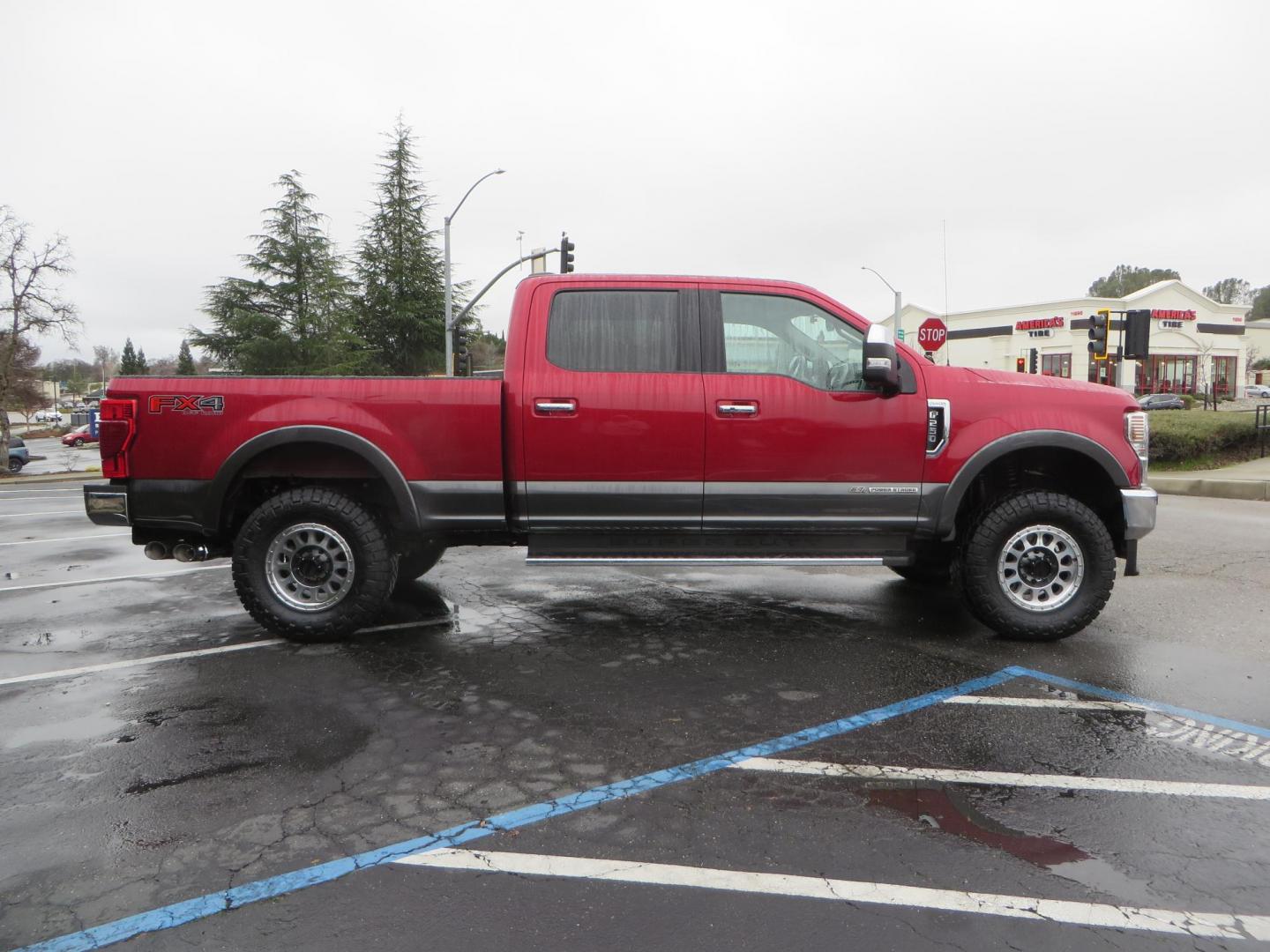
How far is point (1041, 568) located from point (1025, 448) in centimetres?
76

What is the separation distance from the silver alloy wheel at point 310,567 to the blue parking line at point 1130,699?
3920 mm

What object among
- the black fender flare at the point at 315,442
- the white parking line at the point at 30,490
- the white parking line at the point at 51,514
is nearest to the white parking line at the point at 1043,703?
the black fender flare at the point at 315,442

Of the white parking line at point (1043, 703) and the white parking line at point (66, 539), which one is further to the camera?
the white parking line at point (66, 539)

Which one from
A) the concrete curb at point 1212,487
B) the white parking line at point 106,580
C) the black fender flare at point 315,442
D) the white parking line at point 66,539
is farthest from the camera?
the concrete curb at point 1212,487

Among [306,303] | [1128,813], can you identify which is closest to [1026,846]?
[1128,813]

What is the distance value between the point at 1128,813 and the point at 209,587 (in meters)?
6.71

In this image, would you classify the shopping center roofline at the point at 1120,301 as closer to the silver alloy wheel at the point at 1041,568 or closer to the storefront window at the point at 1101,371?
the storefront window at the point at 1101,371

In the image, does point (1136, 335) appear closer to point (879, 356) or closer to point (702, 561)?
point (879, 356)

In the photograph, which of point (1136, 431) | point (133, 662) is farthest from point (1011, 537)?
point (133, 662)

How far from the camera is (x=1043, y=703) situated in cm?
420

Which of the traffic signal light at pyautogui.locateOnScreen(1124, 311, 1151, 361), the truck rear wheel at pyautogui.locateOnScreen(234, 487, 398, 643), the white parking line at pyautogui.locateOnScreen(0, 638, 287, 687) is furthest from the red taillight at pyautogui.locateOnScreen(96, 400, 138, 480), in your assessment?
the traffic signal light at pyautogui.locateOnScreen(1124, 311, 1151, 361)

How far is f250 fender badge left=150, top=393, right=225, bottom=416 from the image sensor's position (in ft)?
16.4

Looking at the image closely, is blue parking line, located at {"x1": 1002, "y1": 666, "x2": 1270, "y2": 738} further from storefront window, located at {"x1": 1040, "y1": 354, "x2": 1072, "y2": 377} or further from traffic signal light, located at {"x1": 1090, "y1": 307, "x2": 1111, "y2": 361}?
storefront window, located at {"x1": 1040, "y1": 354, "x2": 1072, "y2": 377}

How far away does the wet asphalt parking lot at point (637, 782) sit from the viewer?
2.46m
